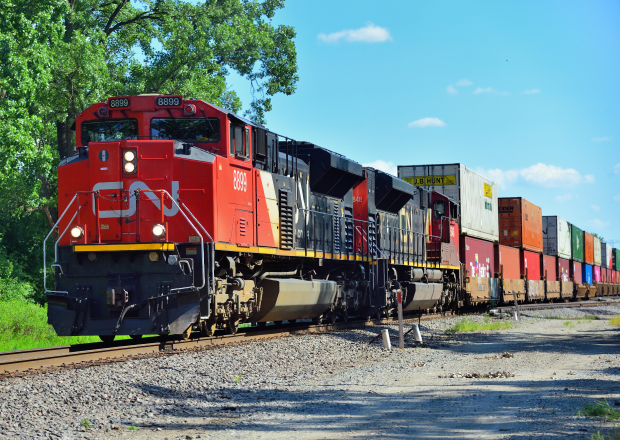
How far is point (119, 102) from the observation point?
37.6 feet

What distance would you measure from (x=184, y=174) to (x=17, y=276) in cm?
1624

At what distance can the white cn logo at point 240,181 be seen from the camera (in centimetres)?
1175

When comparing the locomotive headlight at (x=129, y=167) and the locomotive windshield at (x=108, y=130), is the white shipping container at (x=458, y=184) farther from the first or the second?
the locomotive headlight at (x=129, y=167)

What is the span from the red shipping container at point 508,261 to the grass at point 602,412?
2297 centimetres

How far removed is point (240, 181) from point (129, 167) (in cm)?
198

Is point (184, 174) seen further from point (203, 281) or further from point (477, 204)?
point (477, 204)

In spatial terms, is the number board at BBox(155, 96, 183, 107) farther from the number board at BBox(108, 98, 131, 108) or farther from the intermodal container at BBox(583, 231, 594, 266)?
the intermodal container at BBox(583, 231, 594, 266)

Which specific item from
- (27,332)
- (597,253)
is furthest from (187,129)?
(597,253)

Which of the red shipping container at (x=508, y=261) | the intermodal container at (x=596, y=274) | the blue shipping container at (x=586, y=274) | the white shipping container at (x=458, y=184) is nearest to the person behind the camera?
the white shipping container at (x=458, y=184)

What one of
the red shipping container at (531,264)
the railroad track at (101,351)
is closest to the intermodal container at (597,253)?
the red shipping container at (531,264)

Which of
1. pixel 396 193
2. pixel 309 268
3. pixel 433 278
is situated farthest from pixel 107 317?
pixel 433 278

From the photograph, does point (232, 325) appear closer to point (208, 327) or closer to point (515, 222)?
point (208, 327)

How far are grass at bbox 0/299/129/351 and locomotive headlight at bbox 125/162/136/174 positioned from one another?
181 inches

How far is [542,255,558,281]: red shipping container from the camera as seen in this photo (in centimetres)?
3625
